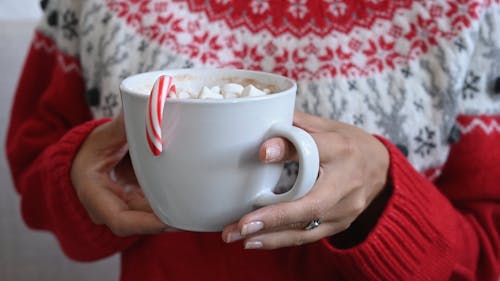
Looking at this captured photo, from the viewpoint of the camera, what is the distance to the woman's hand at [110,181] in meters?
0.44

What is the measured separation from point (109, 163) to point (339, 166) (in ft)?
0.67

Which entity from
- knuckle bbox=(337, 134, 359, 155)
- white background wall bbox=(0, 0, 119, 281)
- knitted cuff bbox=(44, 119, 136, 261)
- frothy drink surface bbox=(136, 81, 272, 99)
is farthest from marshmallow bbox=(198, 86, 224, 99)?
white background wall bbox=(0, 0, 119, 281)

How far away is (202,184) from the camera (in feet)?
1.11

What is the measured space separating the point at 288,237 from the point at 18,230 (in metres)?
0.70

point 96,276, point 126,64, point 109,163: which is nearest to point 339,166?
point 109,163

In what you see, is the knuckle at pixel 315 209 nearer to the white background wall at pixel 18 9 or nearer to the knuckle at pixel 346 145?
the knuckle at pixel 346 145

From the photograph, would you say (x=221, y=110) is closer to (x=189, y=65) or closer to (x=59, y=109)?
(x=189, y=65)

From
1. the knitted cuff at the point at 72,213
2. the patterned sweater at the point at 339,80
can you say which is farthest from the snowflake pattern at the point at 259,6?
the knitted cuff at the point at 72,213

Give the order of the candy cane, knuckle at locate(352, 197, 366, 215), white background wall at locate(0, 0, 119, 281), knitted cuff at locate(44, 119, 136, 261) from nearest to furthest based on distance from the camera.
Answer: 1. the candy cane
2. knuckle at locate(352, 197, 366, 215)
3. knitted cuff at locate(44, 119, 136, 261)
4. white background wall at locate(0, 0, 119, 281)

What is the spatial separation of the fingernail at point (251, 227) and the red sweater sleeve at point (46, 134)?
0.86ft

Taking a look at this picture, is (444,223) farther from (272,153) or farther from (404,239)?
(272,153)

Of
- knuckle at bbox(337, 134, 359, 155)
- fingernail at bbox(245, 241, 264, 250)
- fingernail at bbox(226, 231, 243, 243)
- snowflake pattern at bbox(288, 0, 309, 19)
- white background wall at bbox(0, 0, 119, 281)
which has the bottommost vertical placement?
white background wall at bbox(0, 0, 119, 281)

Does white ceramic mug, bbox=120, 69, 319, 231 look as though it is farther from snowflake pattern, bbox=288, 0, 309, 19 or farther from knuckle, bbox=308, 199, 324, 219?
snowflake pattern, bbox=288, 0, 309, 19

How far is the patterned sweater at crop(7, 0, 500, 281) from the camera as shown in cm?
57
